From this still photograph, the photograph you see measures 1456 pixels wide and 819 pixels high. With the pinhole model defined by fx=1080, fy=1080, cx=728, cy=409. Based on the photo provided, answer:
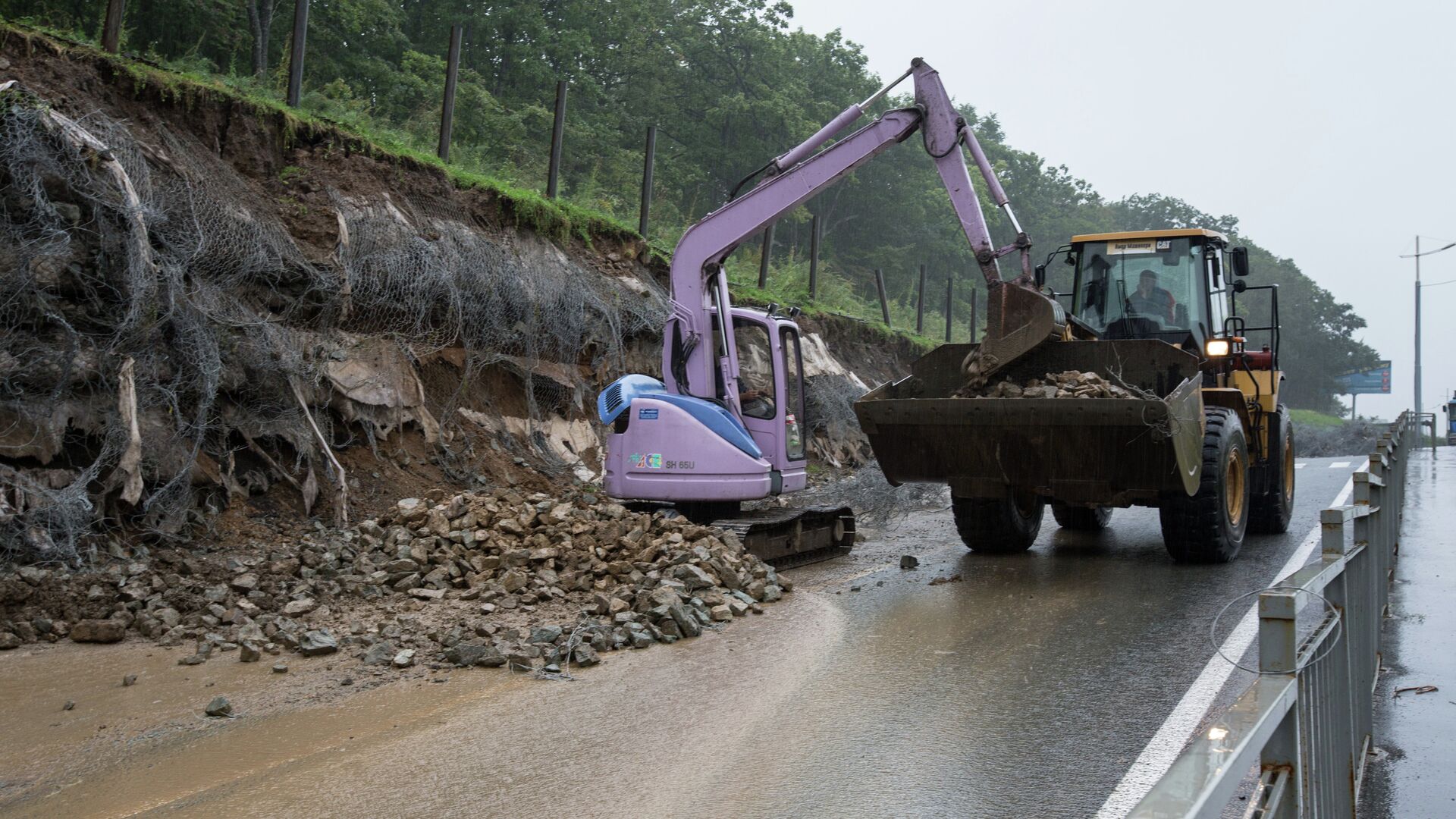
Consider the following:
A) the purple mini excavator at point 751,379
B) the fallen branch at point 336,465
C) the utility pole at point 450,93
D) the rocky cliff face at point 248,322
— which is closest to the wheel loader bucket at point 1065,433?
the purple mini excavator at point 751,379

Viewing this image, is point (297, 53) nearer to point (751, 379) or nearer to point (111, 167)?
point (111, 167)

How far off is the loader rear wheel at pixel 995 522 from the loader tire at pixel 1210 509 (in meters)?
1.39

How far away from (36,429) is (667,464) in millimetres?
4927

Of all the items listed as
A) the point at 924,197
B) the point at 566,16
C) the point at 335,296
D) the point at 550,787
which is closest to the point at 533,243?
the point at 335,296

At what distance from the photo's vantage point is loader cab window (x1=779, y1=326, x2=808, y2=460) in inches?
423

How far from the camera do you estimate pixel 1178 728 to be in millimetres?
4906

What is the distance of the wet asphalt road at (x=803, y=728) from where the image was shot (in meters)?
4.25

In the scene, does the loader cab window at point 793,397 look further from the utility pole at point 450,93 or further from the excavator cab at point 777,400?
the utility pole at point 450,93

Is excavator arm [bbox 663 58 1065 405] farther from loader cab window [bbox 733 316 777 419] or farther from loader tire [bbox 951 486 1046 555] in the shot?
loader tire [bbox 951 486 1046 555]

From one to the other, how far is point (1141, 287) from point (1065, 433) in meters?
3.62

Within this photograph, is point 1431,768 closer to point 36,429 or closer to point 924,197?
point 36,429

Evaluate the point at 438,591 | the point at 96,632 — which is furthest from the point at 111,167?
the point at 438,591

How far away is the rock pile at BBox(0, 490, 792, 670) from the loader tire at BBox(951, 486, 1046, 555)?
224 centimetres

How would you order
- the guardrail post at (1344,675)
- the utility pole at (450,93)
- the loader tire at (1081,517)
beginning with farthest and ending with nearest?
the utility pole at (450,93) < the loader tire at (1081,517) < the guardrail post at (1344,675)
